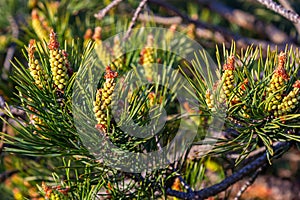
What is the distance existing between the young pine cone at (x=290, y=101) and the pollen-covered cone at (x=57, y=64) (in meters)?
0.25

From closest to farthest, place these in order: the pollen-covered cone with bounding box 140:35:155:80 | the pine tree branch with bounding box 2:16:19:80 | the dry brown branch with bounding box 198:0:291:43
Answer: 1. the pollen-covered cone with bounding box 140:35:155:80
2. the pine tree branch with bounding box 2:16:19:80
3. the dry brown branch with bounding box 198:0:291:43

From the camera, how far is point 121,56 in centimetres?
78

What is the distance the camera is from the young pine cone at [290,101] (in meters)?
0.57

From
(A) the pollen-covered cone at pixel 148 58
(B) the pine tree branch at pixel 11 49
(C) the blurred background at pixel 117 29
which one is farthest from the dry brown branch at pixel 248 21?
(A) the pollen-covered cone at pixel 148 58

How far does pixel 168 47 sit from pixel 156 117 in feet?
0.79

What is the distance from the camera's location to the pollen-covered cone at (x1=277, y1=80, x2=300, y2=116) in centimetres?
57

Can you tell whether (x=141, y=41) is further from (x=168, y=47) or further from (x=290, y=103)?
(x=290, y=103)

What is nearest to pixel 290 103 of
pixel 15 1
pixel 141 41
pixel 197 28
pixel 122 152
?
pixel 122 152

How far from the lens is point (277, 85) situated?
1.88ft

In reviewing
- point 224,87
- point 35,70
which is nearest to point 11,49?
point 35,70

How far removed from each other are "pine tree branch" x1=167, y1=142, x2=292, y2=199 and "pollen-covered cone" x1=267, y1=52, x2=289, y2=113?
0.11 metres

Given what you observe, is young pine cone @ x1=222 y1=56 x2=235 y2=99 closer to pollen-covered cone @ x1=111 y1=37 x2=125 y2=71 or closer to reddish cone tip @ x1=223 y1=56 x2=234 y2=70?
reddish cone tip @ x1=223 y1=56 x2=234 y2=70

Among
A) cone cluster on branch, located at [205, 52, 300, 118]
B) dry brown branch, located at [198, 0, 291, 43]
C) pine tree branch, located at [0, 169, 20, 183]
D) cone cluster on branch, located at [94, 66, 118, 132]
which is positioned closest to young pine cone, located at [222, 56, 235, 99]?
cone cluster on branch, located at [205, 52, 300, 118]

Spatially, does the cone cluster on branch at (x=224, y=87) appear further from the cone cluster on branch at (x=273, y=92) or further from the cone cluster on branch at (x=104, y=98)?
the cone cluster on branch at (x=104, y=98)
